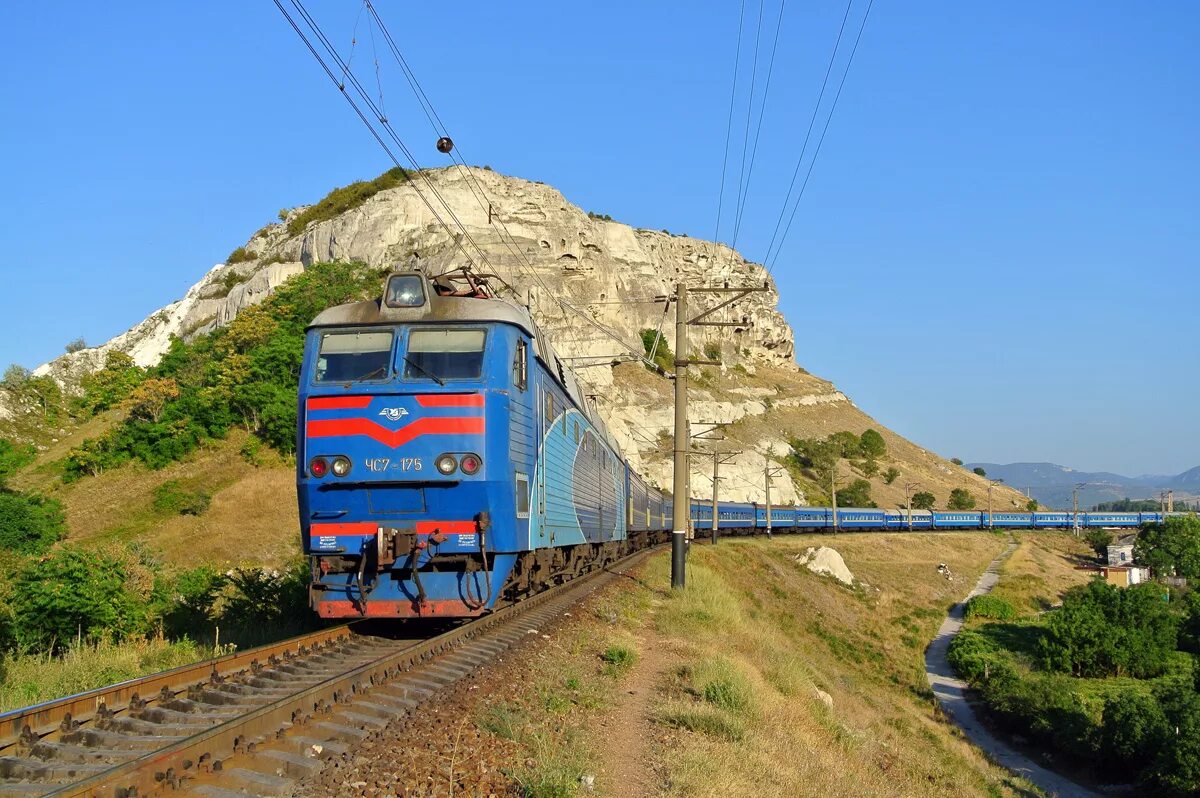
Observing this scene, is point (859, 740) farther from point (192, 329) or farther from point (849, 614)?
point (192, 329)

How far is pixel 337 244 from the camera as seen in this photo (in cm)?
9869

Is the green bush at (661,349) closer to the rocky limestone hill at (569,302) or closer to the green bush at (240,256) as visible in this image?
the rocky limestone hill at (569,302)

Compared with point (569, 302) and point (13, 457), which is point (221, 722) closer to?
point (13, 457)

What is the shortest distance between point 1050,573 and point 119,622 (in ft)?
238

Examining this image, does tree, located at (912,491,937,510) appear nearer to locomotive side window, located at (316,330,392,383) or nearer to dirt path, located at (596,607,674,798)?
dirt path, located at (596,607,674,798)

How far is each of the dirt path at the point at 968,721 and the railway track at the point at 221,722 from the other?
2399 centimetres

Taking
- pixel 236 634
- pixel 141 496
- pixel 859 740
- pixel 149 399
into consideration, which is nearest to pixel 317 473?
pixel 236 634

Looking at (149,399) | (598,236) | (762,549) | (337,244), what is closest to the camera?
(762,549)

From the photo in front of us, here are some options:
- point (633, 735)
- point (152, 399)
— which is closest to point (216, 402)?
point (152, 399)

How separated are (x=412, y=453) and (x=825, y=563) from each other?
4468cm

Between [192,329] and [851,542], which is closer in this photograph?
[851,542]

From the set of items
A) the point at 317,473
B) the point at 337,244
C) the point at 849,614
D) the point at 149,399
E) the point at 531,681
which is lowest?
the point at 849,614

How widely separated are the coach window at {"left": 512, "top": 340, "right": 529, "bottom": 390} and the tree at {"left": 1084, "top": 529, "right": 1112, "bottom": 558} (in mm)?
87187

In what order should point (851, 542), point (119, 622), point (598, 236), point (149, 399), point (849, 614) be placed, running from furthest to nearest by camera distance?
point (598, 236)
point (851, 542)
point (149, 399)
point (849, 614)
point (119, 622)
